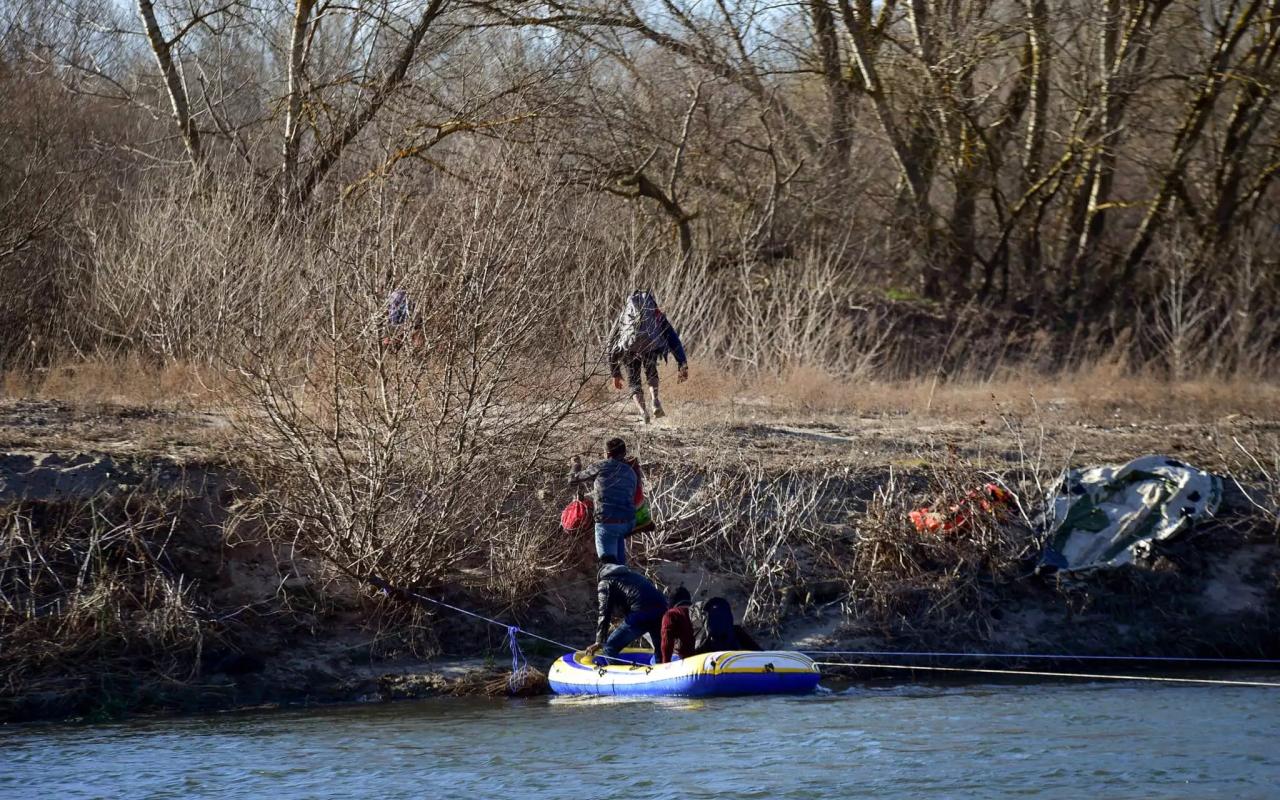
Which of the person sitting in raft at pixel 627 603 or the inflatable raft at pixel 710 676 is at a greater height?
the person sitting in raft at pixel 627 603

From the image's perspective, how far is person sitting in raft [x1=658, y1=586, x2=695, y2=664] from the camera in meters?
10.6

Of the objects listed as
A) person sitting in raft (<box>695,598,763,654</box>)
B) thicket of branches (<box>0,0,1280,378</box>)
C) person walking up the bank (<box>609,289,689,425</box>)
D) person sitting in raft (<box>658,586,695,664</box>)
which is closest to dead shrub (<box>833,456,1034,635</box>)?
person sitting in raft (<box>695,598,763,654</box>)

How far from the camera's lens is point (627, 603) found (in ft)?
35.6

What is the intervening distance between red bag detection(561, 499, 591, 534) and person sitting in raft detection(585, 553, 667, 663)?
1.76ft

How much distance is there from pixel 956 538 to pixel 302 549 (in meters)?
5.47

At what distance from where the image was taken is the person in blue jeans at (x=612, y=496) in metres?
10.8

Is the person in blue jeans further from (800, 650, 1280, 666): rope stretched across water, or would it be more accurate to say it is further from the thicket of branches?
the thicket of branches

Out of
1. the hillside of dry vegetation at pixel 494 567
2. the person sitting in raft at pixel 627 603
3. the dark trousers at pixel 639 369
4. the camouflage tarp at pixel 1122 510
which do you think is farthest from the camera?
the dark trousers at pixel 639 369

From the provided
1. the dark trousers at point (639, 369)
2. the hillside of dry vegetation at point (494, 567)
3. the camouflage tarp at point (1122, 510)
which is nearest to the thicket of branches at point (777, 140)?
the dark trousers at point (639, 369)

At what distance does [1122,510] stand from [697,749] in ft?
19.0

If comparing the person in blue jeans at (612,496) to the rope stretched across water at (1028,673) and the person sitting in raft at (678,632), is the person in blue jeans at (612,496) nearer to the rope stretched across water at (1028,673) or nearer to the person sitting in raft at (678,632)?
→ the person sitting in raft at (678,632)

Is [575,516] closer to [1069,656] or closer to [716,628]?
[716,628]

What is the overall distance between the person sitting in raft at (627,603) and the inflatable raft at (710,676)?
8.8 inches

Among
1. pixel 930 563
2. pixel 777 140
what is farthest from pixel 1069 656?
pixel 777 140
